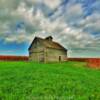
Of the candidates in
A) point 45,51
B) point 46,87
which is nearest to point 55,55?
point 45,51

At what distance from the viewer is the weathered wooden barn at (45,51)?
43438 mm

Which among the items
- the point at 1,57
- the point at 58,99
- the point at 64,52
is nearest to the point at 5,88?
the point at 58,99

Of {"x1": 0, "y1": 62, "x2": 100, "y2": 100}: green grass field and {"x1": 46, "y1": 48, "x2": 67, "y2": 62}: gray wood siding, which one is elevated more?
{"x1": 46, "y1": 48, "x2": 67, "y2": 62}: gray wood siding

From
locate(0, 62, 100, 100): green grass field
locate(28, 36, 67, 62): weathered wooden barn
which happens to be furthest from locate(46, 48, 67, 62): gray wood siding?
locate(0, 62, 100, 100): green grass field

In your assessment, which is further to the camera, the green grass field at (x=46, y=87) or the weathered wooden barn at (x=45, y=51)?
the weathered wooden barn at (x=45, y=51)

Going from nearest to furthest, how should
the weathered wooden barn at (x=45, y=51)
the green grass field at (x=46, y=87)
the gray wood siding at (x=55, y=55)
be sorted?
the green grass field at (x=46, y=87)
the weathered wooden barn at (x=45, y=51)
the gray wood siding at (x=55, y=55)

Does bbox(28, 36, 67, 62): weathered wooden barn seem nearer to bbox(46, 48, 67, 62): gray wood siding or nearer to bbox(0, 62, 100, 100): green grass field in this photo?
bbox(46, 48, 67, 62): gray wood siding

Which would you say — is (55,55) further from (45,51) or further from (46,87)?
(46,87)

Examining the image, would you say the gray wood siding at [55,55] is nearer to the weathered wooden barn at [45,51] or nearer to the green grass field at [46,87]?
the weathered wooden barn at [45,51]

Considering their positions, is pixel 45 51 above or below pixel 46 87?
above

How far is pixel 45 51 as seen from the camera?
43125 millimetres

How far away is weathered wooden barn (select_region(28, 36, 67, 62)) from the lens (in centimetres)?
4344

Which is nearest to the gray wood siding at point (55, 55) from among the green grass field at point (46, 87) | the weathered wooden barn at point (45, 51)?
the weathered wooden barn at point (45, 51)

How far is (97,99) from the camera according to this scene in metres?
7.85
